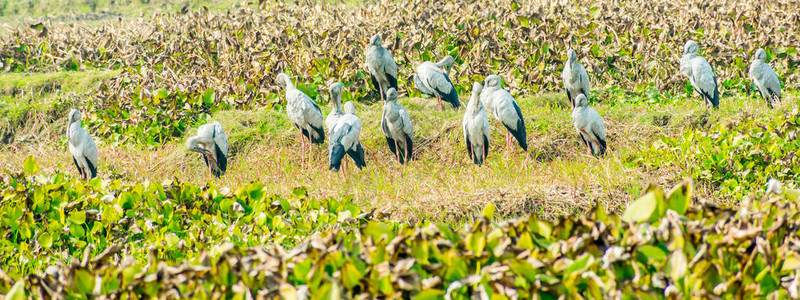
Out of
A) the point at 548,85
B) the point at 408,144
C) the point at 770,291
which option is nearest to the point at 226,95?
the point at 408,144

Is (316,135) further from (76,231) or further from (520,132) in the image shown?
(76,231)

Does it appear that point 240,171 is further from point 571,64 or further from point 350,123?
point 571,64

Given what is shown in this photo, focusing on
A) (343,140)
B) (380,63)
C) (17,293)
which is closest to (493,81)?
(380,63)

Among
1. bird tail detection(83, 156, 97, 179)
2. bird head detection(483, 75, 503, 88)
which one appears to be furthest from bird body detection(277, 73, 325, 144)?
bird tail detection(83, 156, 97, 179)

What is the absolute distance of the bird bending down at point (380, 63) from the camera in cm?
812

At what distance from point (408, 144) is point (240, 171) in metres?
1.66

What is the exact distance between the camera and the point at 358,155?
6688 mm

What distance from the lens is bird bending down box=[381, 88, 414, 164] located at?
22.0 ft

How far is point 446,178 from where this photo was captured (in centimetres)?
619

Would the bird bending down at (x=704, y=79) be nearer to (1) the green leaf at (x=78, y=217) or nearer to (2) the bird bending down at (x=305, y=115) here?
(2) the bird bending down at (x=305, y=115)

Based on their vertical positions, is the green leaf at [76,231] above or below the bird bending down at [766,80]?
→ above

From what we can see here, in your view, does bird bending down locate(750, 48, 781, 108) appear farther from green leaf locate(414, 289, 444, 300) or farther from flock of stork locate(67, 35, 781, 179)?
green leaf locate(414, 289, 444, 300)

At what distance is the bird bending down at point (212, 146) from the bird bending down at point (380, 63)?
192 centimetres

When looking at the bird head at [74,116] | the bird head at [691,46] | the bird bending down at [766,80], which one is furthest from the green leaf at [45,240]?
the bird bending down at [766,80]
